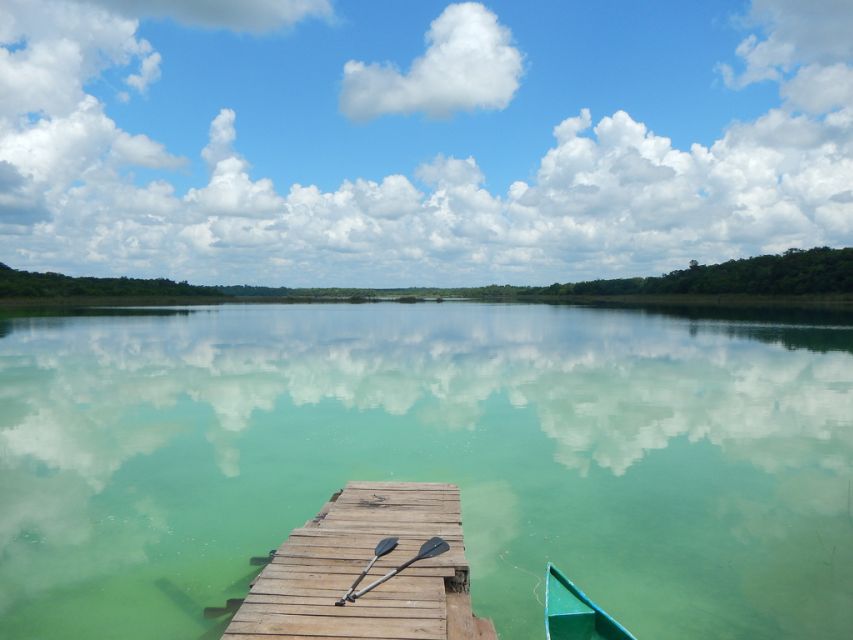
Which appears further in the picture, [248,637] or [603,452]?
[603,452]

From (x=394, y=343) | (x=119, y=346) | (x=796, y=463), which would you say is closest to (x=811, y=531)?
(x=796, y=463)

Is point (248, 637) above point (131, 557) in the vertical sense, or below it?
above

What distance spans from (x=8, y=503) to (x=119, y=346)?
2420 cm

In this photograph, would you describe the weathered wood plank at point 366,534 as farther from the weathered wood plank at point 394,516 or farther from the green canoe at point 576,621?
the green canoe at point 576,621

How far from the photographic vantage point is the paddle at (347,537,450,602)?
179 inches

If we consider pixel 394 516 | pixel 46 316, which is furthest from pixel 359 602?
pixel 46 316

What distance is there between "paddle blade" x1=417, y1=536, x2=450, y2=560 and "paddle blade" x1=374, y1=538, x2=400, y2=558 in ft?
0.81

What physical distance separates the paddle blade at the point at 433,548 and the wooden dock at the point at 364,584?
2.6 inches

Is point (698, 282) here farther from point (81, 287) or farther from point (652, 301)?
point (81, 287)

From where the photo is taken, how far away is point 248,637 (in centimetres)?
407

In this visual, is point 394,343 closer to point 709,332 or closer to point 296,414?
point 296,414

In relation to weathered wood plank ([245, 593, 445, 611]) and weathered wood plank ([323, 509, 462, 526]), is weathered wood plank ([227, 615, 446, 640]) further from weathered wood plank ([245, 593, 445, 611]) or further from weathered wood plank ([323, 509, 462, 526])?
weathered wood plank ([323, 509, 462, 526])

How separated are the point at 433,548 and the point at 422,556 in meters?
0.16

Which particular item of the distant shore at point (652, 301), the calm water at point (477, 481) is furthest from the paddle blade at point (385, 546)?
the distant shore at point (652, 301)
